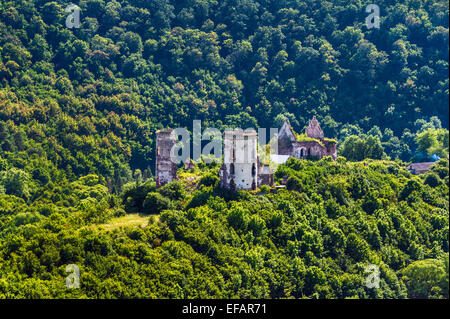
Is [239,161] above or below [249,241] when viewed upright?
above

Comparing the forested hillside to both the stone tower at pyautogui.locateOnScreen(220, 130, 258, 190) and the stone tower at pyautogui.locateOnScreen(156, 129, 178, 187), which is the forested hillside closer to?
the stone tower at pyautogui.locateOnScreen(220, 130, 258, 190)

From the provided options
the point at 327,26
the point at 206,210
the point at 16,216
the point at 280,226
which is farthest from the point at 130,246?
the point at 327,26

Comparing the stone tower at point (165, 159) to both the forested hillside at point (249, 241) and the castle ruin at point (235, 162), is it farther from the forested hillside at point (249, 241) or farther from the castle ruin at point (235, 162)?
the forested hillside at point (249, 241)

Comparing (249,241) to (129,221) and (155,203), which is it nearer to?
(155,203)

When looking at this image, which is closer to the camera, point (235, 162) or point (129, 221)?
point (129, 221)

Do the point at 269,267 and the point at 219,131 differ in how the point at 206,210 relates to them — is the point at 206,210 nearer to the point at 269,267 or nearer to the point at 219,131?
the point at 269,267

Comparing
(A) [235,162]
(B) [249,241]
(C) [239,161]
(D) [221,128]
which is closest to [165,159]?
(A) [235,162]
